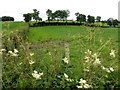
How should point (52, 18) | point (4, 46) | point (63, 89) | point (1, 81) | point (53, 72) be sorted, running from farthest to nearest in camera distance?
point (52, 18), point (4, 46), point (53, 72), point (1, 81), point (63, 89)

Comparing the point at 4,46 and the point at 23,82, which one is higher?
the point at 4,46

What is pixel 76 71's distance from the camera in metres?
4.45

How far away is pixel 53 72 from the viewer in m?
4.04

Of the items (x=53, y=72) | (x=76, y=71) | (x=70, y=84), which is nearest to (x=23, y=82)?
(x=53, y=72)

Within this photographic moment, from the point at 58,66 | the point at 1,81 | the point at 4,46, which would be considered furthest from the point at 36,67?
the point at 4,46

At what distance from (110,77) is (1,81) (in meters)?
2.34

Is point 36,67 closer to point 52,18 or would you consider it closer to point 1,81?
point 1,81

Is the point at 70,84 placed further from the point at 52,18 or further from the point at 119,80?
the point at 52,18

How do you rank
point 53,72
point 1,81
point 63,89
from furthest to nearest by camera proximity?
point 53,72, point 1,81, point 63,89

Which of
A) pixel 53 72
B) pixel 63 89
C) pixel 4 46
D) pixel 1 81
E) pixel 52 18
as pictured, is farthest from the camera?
pixel 52 18

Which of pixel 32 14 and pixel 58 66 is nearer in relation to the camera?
pixel 58 66

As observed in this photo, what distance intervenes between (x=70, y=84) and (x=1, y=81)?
141 centimetres

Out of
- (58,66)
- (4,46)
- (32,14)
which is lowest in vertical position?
(58,66)

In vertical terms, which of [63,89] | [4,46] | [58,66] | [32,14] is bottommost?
[63,89]
